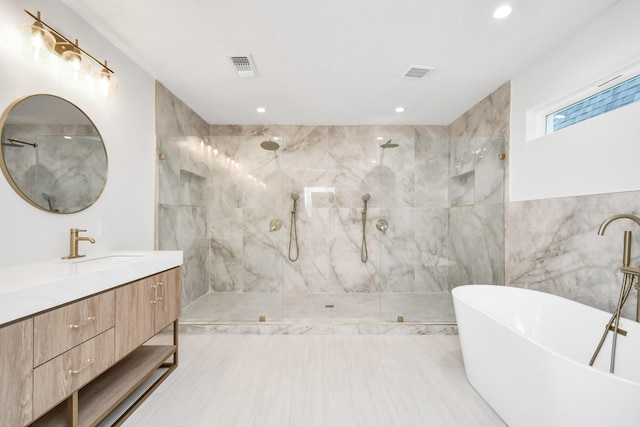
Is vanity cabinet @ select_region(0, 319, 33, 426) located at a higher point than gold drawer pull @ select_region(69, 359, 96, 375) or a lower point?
higher

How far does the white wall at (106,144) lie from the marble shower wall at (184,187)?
15cm

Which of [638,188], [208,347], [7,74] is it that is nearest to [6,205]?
[7,74]

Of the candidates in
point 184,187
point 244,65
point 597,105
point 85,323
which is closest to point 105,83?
point 244,65

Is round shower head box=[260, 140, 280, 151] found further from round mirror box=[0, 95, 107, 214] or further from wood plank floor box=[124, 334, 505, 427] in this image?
wood plank floor box=[124, 334, 505, 427]

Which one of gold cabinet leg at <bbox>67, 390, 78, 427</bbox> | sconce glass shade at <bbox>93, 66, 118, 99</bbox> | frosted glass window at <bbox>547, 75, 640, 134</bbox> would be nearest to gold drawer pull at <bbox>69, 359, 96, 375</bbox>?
gold cabinet leg at <bbox>67, 390, 78, 427</bbox>

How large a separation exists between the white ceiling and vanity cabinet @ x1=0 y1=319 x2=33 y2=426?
75.4 inches

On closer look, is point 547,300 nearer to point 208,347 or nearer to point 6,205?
point 208,347

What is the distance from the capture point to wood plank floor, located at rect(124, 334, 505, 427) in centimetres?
163

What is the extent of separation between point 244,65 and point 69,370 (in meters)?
2.37

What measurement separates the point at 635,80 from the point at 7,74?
12.1 feet

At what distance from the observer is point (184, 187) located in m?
3.25

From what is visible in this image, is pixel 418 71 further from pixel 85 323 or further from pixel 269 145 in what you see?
pixel 85 323

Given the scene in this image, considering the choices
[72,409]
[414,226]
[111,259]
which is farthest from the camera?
[414,226]

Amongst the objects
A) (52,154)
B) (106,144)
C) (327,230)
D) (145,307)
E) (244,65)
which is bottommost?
(145,307)
